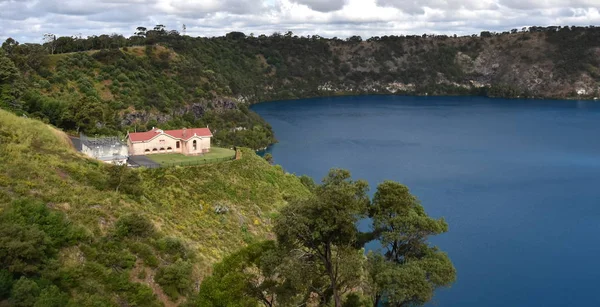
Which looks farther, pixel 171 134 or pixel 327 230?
pixel 171 134

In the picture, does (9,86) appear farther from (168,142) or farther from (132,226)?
(132,226)

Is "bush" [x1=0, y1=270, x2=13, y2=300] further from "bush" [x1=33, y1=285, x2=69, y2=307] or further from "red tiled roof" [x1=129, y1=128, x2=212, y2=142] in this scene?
"red tiled roof" [x1=129, y1=128, x2=212, y2=142]

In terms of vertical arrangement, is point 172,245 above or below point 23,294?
below

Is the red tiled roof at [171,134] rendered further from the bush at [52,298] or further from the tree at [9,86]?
the bush at [52,298]

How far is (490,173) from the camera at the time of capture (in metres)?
83.1

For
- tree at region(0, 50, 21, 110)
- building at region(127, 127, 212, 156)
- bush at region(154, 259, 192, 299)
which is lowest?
bush at region(154, 259, 192, 299)

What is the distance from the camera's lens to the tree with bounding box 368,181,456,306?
73.2 feet

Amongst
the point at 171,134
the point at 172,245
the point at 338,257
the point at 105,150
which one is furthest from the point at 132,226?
the point at 171,134

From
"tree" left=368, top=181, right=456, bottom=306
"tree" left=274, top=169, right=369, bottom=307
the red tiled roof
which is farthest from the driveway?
"tree" left=274, top=169, right=369, bottom=307

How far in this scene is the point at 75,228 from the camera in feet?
89.1

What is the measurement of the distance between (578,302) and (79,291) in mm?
39719

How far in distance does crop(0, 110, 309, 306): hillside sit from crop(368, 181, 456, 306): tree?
11.0m

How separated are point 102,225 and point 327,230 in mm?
15378

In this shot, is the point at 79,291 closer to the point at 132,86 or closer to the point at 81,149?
the point at 81,149
